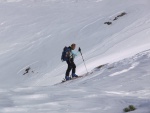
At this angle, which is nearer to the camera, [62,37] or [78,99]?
[78,99]

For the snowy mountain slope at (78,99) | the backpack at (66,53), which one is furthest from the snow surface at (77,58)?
the backpack at (66,53)

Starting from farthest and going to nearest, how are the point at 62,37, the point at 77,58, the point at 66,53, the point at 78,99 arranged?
1. the point at 62,37
2. the point at 77,58
3. the point at 66,53
4. the point at 78,99

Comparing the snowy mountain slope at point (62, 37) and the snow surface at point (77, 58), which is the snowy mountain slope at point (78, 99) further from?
the snowy mountain slope at point (62, 37)

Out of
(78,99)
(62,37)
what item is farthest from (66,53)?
(62,37)

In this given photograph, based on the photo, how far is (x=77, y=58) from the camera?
28688mm

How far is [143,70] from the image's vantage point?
10.8 m

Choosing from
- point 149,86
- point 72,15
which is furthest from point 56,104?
point 72,15

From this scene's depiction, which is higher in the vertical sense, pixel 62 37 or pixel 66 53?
pixel 62 37

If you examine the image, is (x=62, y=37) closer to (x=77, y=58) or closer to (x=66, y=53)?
(x=77, y=58)

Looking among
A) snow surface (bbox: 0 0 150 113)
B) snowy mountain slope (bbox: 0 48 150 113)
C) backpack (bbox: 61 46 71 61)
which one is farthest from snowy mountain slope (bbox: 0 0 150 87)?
snowy mountain slope (bbox: 0 48 150 113)

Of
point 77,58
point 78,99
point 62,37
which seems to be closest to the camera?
point 78,99

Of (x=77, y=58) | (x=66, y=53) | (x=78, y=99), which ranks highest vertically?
(x=77, y=58)

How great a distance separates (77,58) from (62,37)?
12.6m

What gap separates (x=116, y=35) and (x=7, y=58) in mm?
15200
